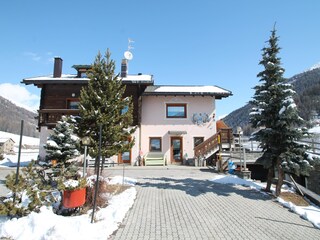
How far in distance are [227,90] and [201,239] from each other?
18.9 m

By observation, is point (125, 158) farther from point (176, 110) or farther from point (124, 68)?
point (124, 68)

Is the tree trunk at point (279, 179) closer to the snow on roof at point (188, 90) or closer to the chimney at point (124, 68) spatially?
the snow on roof at point (188, 90)

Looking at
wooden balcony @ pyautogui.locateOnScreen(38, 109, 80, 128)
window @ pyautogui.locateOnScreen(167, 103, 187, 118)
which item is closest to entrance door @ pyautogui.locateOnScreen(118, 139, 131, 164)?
window @ pyautogui.locateOnScreen(167, 103, 187, 118)

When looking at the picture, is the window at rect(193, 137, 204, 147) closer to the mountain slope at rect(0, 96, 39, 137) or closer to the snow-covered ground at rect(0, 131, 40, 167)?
the snow-covered ground at rect(0, 131, 40, 167)

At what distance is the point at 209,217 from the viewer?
705 cm

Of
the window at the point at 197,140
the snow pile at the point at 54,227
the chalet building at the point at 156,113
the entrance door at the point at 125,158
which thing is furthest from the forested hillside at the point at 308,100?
the snow pile at the point at 54,227

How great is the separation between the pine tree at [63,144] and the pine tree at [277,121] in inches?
340

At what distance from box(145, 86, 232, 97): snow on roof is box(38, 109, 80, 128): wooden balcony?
277 inches

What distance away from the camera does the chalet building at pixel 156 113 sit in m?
20.7

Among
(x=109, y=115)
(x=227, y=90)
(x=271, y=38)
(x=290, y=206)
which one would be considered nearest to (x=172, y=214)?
(x=290, y=206)

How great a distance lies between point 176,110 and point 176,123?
1.26m

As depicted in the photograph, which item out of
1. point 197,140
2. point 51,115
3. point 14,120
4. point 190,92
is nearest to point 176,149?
point 197,140

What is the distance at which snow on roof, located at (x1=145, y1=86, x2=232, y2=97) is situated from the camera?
2158 cm

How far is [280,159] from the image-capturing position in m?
10.1
